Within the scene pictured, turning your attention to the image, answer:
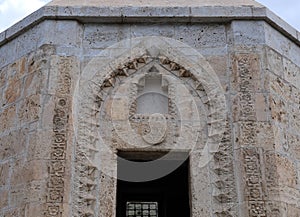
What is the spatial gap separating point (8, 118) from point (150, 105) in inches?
60.0

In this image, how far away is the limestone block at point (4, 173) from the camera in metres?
4.50

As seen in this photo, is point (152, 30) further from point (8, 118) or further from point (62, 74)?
point (8, 118)

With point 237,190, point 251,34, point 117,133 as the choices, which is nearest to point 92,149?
point 117,133

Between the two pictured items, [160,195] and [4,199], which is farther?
[160,195]

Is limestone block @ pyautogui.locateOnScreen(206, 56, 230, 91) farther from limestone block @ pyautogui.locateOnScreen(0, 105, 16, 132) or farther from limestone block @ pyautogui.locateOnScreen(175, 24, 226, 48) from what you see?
limestone block @ pyautogui.locateOnScreen(0, 105, 16, 132)

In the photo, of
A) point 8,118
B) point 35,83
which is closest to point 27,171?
point 8,118

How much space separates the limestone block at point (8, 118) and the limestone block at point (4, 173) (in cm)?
40

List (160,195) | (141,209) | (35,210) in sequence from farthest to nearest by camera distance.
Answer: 1. (141,209)
2. (160,195)
3. (35,210)

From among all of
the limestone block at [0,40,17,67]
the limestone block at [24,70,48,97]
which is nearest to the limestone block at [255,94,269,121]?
the limestone block at [24,70,48,97]

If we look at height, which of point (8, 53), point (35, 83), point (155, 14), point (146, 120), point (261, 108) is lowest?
point (146, 120)

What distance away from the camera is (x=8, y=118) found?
481 centimetres

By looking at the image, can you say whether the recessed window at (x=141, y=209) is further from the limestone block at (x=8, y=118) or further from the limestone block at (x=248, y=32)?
the limestone block at (x=248, y=32)

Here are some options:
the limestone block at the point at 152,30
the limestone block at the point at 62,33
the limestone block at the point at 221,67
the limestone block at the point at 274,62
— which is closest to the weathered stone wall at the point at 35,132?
the limestone block at the point at 62,33

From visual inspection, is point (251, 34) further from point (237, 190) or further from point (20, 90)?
point (20, 90)
